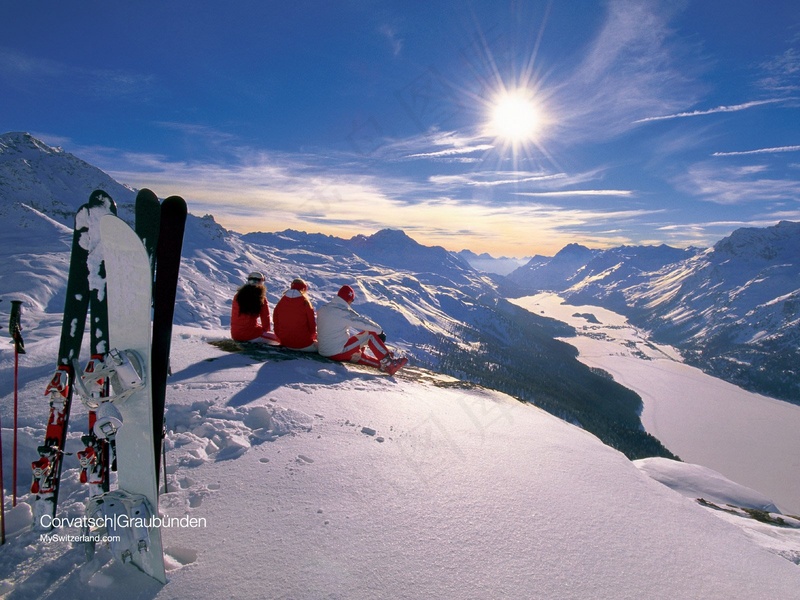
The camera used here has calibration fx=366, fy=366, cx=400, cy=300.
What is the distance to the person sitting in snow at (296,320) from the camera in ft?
31.8

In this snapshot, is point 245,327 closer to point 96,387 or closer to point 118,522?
point 96,387

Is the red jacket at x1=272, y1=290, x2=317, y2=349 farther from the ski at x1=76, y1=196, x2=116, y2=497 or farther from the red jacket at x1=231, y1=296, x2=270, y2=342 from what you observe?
the ski at x1=76, y1=196, x2=116, y2=497

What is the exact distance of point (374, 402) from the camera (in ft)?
22.8

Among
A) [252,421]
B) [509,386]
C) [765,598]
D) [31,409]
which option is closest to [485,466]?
[765,598]

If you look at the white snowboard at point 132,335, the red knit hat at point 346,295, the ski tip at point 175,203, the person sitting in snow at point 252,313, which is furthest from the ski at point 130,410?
the red knit hat at point 346,295

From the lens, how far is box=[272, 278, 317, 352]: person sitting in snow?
9.70m

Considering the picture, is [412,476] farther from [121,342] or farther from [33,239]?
[33,239]

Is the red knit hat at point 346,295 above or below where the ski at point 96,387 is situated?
above

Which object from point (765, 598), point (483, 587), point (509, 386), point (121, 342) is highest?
point (121, 342)

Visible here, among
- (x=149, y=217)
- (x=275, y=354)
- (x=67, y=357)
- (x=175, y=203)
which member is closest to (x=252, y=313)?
(x=275, y=354)

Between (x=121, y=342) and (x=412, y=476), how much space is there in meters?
3.22

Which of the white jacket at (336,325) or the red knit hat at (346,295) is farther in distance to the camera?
the red knit hat at (346,295)

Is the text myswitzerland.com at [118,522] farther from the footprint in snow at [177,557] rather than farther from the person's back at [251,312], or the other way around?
the person's back at [251,312]

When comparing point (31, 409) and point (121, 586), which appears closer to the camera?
point (121, 586)
